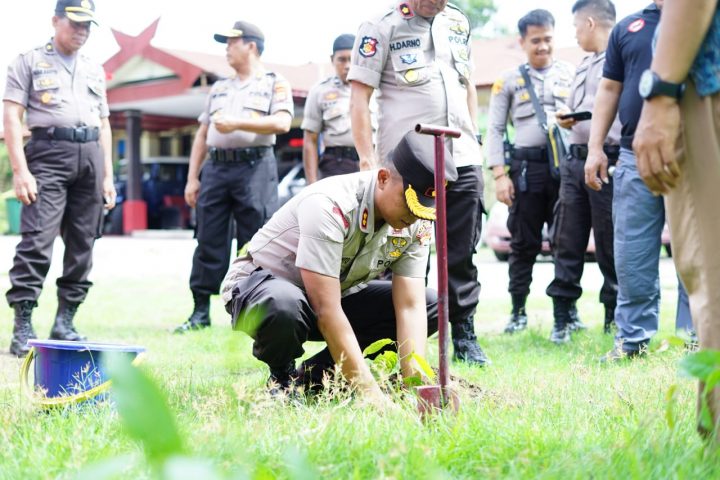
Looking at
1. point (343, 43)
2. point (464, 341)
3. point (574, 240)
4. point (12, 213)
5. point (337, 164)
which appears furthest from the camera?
point (12, 213)

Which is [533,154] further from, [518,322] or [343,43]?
[343,43]

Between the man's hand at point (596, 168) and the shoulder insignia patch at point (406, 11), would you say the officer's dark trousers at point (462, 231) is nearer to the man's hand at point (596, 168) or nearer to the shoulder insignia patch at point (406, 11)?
the man's hand at point (596, 168)

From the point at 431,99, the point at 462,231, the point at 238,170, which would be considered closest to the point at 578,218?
the point at 462,231

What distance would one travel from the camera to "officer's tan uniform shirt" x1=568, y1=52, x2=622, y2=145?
17.5 feet

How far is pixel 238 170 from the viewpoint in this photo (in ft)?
19.7

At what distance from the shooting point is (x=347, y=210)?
2996mm

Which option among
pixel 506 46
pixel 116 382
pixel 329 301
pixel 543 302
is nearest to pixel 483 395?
pixel 329 301

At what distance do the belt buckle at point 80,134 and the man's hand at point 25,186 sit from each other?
0.40 meters

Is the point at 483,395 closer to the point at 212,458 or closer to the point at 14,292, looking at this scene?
A: the point at 212,458

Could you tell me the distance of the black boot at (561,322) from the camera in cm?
502

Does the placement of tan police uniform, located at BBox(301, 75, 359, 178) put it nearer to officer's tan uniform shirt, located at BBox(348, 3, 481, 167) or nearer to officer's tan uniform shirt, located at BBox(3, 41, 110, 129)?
officer's tan uniform shirt, located at BBox(3, 41, 110, 129)

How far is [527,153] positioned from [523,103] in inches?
14.7

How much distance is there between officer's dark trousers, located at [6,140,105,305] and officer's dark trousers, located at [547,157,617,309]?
294 centimetres

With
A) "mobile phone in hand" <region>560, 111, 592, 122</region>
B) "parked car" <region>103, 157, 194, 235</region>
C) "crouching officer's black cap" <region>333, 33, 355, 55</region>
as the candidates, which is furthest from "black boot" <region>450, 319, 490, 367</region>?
"parked car" <region>103, 157, 194, 235</region>
